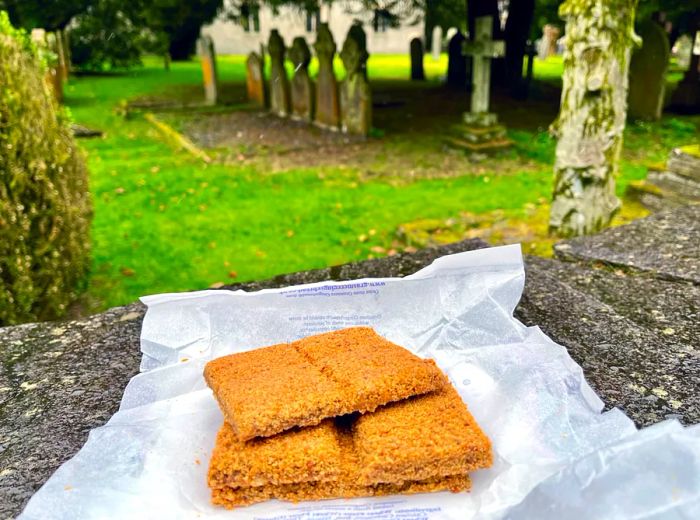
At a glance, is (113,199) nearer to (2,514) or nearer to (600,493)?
(2,514)

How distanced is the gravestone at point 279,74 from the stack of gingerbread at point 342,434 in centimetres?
1336

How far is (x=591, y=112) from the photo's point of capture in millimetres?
5711

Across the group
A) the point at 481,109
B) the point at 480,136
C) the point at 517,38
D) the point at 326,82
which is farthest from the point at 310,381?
the point at 517,38

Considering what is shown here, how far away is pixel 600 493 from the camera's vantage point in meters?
1.24

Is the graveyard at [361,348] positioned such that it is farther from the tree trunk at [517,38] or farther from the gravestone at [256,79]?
the tree trunk at [517,38]

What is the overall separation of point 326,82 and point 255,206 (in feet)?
17.3

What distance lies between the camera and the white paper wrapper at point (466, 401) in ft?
4.14

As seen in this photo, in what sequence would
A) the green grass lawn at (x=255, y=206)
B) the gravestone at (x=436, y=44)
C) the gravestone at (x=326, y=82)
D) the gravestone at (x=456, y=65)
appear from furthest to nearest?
the gravestone at (x=436, y=44), the gravestone at (x=456, y=65), the gravestone at (x=326, y=82), the green grass lawn at (x=255, y=206)

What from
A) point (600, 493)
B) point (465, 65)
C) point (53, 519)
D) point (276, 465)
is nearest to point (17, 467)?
point (53, 519)

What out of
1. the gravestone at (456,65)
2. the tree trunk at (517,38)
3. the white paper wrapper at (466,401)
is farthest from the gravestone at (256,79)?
the white paper wrapper at (466,401)

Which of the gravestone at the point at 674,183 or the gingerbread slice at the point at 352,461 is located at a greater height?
the gingerbread slice at the point at 352,461

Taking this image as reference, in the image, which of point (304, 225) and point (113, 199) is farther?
point (113, 199)

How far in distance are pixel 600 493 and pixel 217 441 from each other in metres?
0.87

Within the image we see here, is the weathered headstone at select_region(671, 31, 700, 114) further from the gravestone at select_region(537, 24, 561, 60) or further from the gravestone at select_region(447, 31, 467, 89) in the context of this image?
the gravestone at select_region(537, 24, 561, 60)
